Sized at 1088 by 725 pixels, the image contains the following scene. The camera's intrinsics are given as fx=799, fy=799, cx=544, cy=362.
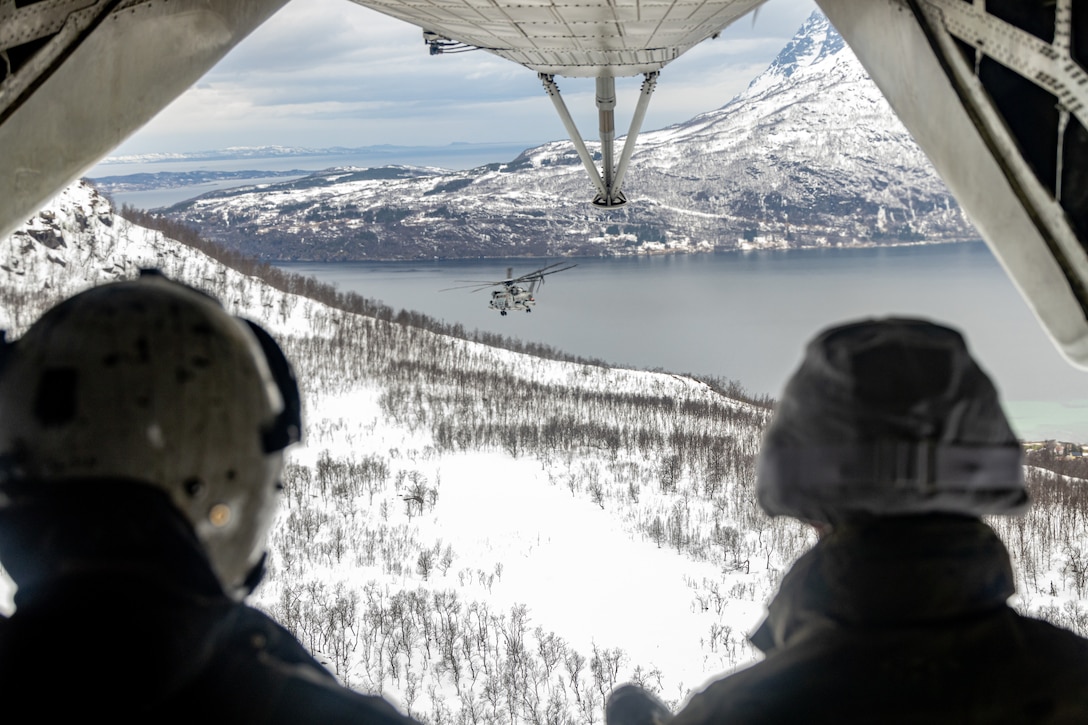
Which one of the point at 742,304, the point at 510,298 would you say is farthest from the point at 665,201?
the point at 510,298

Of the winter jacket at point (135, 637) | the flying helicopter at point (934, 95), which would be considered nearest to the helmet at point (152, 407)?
the winter jacket at point (135, 637)

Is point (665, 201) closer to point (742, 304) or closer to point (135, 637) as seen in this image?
point (742, 304)

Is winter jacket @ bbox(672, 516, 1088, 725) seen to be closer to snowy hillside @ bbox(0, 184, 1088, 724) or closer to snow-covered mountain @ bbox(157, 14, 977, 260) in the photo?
snowy hillside @ bbox(0, 184, 1088, 724)

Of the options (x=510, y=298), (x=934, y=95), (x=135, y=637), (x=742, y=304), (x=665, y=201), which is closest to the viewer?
(x=135, y=637)

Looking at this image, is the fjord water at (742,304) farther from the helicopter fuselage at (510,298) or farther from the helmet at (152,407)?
the helmet at (152,407)

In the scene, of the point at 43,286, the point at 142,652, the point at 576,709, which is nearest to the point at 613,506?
the point at 576,709
